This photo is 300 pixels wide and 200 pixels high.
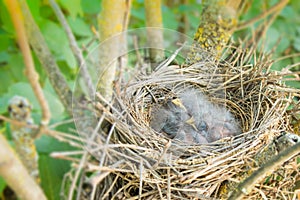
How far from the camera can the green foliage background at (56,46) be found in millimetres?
1073

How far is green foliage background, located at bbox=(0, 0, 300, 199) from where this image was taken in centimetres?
107

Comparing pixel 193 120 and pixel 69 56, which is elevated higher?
pixel 69 56

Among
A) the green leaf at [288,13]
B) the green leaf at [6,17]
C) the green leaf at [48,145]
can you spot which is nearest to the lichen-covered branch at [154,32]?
the green leaf at [48,145]

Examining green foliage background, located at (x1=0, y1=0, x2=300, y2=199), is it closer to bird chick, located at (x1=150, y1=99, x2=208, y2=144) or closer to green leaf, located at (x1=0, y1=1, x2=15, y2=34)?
green leaf, located at (x1=0, y1=1, x2=15, y2=34)

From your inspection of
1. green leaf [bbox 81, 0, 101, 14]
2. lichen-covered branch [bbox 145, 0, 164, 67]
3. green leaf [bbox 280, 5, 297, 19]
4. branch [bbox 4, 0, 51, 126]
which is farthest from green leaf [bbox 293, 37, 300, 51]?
branch [bbox 4, 0, 51, 126]

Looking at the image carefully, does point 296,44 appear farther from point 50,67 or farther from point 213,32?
point 50,67

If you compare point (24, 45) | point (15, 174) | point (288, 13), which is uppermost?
point (288, 13)

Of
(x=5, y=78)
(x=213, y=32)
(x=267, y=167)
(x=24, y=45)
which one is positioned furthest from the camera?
(x=5, y=78)

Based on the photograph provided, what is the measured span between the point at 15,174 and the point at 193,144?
1.77 ft

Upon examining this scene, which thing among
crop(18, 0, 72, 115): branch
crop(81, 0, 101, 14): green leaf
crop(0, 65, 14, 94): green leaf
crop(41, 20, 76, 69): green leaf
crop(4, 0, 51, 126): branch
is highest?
crop(81, 0, 101, 14): green leaf

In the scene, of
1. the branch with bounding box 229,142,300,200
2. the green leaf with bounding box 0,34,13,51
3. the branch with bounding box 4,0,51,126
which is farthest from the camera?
the green leaf with bounding box 0,34,13,51

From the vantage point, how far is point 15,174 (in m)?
0.52

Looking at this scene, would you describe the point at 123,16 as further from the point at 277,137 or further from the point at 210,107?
the point at 277,137

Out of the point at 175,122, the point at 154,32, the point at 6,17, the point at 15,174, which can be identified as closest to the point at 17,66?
the point at 6,17
